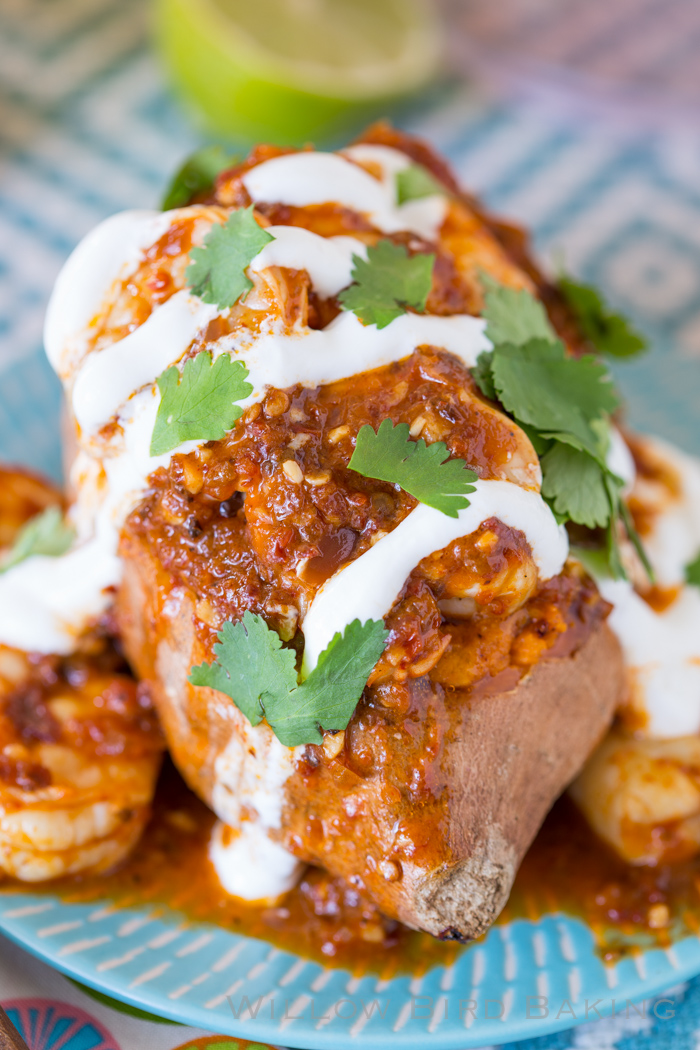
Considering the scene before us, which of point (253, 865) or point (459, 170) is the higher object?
point (459, 170)

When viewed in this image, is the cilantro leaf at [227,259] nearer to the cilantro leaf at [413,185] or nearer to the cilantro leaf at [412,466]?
the cilantro leaf at [412,466]

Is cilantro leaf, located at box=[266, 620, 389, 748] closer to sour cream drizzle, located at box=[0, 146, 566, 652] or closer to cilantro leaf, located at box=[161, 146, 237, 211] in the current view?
sour cream drizzle, located at box=[0, 146, 566, 652]

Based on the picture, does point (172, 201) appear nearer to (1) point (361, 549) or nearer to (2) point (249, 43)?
(1) point (361, 549)

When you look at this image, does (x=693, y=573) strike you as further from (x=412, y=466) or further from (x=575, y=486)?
(x=412, y=466)

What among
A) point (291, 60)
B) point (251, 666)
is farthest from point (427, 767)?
point (291, 60)

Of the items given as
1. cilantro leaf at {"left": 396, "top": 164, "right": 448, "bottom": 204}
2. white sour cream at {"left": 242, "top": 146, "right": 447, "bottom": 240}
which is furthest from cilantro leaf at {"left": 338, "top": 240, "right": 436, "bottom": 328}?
cilantro leaf at {"left": 396, "top": 164, "right": 448, "bottom": 204}

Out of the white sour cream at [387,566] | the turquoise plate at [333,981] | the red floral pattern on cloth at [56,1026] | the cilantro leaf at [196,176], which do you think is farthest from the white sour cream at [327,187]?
the red floral pattern on cloth at [56,1026]

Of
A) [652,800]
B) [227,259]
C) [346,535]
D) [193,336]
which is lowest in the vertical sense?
[652,800]
